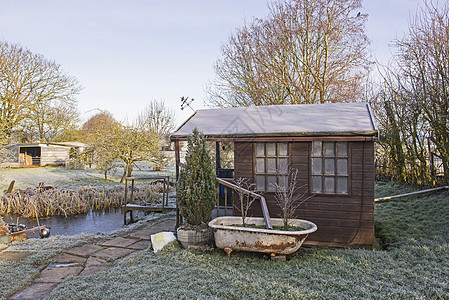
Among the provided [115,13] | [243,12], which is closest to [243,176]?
[115,13]

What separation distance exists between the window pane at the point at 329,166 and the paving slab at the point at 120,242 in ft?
13.0

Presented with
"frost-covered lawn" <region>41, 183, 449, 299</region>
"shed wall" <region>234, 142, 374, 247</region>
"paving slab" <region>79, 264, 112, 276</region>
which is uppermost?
"shed wall" <region>234, 142, 374, 247</region>

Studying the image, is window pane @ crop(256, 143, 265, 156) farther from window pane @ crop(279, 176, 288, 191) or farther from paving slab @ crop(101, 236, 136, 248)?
paving slab @ crop(101, 236, 136, 248)

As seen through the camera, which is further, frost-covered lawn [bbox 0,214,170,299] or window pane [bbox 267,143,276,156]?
window pane [bbox 267,143,276,156]

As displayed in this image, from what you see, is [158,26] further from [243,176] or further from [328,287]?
[328,287]

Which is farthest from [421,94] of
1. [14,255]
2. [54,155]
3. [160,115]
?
[54,155]

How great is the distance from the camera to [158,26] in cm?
995

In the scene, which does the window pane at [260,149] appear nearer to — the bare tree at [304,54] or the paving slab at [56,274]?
the paving slab at [56,274]

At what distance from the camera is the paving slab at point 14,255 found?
15.9ft

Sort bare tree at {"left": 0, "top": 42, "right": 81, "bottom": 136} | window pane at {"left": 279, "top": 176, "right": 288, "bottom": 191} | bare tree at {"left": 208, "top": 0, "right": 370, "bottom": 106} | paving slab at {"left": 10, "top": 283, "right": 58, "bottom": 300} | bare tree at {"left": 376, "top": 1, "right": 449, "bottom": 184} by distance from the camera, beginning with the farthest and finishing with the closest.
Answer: bare tree at {"left": 0, "top": 42, "right": 81, "bottom": 136}, bare tree at {"left": 208, "top": 0, "right": 370, "bottom": 106}, bare tree at {"left": 376, "top": 1, "right": 449, "bottom": 184}, window pane at {"left": 279, "top": 176, "right": 288, "bottom": 191}, paving slab at {"left": 10, "top": 283, "right": 58, "bottom": 300}

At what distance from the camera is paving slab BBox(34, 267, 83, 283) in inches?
161

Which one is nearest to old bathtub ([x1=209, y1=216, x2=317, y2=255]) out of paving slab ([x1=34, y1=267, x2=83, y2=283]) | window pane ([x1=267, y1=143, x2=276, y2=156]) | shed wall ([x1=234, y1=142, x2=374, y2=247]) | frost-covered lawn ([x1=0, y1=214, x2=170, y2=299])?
shed wall ([x1=234, y1=142, x2=374, y2=247])

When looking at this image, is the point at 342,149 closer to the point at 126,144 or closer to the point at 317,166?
the point at 317,166

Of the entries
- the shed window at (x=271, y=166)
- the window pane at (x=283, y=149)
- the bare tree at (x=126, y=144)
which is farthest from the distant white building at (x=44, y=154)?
the window pane at (x=283, y=149)
